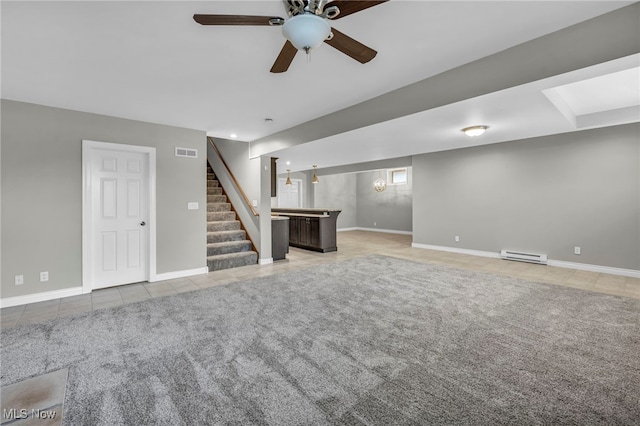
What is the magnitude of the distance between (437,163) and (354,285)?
4616mm

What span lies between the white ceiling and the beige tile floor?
100 inches

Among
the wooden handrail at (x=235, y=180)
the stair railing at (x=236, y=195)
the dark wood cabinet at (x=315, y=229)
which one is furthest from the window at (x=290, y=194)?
the wooden handrail at (x=235, y=180)

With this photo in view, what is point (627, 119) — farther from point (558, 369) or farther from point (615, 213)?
point (558, 369)

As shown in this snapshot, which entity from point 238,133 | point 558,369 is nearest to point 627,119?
point 558,369

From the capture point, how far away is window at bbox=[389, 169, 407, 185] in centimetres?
1106

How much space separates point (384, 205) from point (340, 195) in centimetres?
198

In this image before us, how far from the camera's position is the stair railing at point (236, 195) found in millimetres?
6000

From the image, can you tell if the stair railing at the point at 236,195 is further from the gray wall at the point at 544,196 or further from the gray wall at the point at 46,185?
the gray wall at the point at 544,196

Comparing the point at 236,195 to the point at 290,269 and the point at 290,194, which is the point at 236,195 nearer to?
the point at 290,269

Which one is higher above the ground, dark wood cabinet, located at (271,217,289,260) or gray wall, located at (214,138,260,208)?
gray wall, located at (214,138,260,208)

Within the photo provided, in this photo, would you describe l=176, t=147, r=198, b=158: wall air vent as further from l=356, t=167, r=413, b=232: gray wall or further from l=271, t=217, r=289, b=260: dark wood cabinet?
l=356, t=167, r=413, b=232: gray wall

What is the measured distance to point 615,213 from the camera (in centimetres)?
484

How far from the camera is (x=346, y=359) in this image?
2254mm

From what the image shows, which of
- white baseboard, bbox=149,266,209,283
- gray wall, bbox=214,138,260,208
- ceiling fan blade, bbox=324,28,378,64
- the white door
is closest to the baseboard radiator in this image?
gray wall, bbox=214,138,260,208
